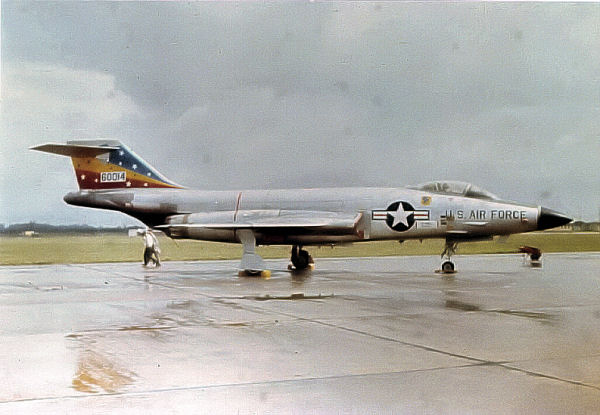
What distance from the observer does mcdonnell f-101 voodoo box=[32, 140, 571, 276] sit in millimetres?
15094

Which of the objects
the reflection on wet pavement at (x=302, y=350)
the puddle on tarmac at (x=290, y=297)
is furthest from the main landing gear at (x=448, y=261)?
the puddle on tarmac at (x=290, y=297)

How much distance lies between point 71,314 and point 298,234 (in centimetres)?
808

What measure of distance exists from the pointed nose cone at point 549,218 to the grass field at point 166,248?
109 centimetres

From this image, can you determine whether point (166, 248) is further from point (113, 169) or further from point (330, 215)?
point (330, 215)

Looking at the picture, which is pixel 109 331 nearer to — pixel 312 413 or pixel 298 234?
pixel 312 413

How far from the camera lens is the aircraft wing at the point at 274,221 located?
1538 cm

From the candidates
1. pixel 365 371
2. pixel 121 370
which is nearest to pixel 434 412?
Result: pixel 365 371

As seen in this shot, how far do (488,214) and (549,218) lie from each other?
132 cm

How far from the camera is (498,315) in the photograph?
8.30 m

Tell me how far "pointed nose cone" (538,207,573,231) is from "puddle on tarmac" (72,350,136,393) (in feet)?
37.8

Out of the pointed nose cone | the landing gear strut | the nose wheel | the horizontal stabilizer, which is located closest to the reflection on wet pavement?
the pointed nose cone

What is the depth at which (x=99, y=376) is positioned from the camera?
5.01 meters

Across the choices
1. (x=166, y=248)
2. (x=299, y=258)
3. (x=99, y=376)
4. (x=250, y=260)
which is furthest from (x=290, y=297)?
(x=166, y=248)

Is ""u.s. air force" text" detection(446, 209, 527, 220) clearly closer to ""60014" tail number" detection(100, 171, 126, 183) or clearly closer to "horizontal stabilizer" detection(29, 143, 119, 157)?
""60014" tail number" detection(100, 171, 126, 183)
